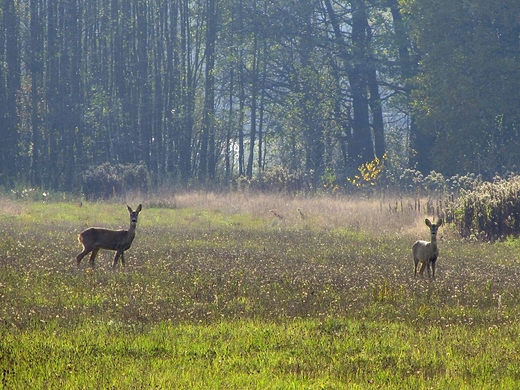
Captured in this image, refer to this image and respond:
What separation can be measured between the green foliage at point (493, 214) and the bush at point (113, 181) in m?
22.2

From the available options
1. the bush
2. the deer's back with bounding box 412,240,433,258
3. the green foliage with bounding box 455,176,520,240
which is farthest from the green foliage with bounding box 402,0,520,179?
the deer's back with bounding box 412,240,433,258

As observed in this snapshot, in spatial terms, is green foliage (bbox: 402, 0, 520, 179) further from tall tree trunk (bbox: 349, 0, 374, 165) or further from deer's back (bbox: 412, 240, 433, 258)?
deer's back (bbox: 412, 240, 433, 258)

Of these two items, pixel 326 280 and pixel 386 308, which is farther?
pixel 326 280

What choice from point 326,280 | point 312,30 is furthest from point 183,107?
point 326,280

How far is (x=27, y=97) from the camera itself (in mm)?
54281

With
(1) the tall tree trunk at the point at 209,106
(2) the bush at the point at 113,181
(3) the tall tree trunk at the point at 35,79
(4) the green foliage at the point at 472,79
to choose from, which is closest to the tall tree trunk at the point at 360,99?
(1) the tall tree trunk at the point at 209,106

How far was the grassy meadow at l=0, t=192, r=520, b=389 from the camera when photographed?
8.27 meters

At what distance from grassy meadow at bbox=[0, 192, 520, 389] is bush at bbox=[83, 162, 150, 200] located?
74.6 feet

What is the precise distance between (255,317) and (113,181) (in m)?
35.2

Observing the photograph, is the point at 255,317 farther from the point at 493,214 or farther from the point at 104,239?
the point at 493,214

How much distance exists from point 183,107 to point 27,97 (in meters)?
9.24

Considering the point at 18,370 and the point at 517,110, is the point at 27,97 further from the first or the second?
the point at 18,370

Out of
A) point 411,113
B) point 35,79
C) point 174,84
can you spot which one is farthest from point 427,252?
point 174,84

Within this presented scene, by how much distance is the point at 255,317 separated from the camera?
11070 millimetres
